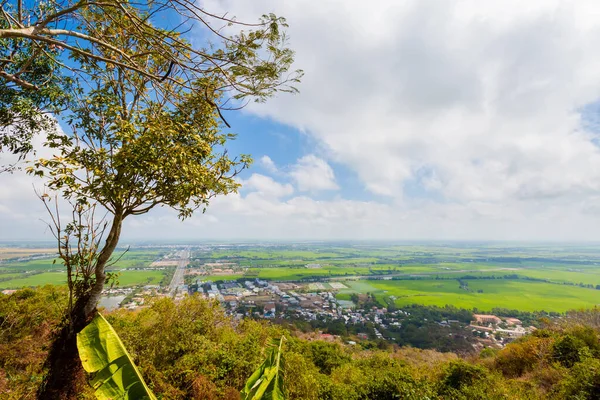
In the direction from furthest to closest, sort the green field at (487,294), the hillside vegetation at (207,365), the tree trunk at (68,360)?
the green field at (487,294), the hillside vegetation at (207,365), the tree trunk at (68,360)

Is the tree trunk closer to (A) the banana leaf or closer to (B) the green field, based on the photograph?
(A) the banana leaf

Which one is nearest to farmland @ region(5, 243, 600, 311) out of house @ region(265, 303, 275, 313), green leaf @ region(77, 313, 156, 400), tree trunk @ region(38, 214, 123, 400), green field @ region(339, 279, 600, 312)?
green field @ region(339, 279, 600, 312)

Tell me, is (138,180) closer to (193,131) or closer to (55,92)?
(193,131)

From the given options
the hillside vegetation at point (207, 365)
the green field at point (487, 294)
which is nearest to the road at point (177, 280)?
the hillside vegetation at point (207, 365)

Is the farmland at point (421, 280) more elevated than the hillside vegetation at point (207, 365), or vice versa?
the hillside vegetation at point (207, 365)

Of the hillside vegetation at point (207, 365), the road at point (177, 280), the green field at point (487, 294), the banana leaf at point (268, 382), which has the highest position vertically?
the banana leaf at point (268, 382)

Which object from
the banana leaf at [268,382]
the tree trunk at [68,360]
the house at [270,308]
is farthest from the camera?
the house at [270,308]

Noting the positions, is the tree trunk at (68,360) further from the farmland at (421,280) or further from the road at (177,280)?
the farmland at (421,280)
